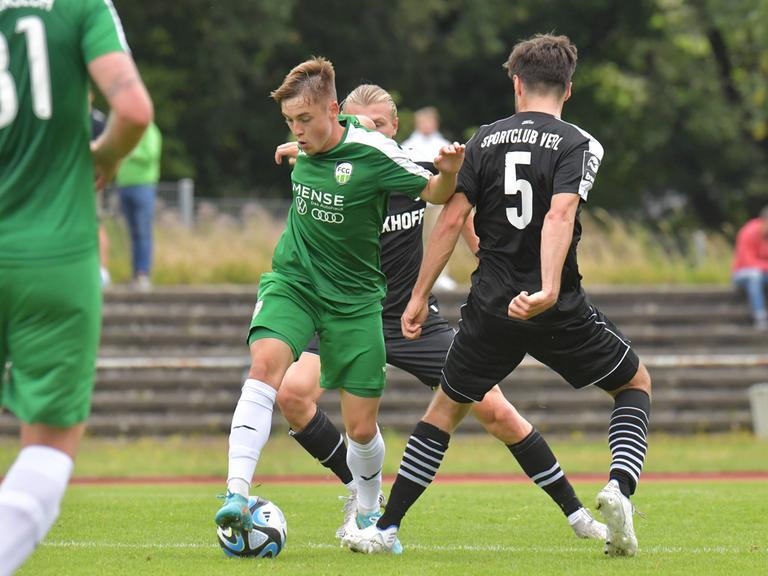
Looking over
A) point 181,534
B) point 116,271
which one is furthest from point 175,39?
point 181,534

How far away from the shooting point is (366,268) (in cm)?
702

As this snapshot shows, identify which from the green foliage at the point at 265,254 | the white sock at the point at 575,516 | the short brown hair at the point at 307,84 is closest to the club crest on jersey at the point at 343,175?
the short brown hair at the point at 307,84

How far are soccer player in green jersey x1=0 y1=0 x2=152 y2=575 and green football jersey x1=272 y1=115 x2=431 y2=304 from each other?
241 centimetres

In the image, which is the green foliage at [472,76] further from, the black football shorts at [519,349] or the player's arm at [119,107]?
the player's arm at [119,107]

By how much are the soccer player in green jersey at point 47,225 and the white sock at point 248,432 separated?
6.09 ft

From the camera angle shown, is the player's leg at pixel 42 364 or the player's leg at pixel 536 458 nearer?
the player's leg at pixel 42 364

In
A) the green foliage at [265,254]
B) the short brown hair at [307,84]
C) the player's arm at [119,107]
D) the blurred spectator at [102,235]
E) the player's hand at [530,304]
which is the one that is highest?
the player's arm at [119,107]

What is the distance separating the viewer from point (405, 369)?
793cm

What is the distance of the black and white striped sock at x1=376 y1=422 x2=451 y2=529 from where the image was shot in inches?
264

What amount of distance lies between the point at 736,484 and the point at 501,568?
561 cm

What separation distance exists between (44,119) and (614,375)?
3.34m

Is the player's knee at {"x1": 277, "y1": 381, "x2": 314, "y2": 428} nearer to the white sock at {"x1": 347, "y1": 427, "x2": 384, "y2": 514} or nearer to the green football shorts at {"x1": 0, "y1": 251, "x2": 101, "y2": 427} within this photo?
the white sock at {"x1": 347, "y1": 427, "x2": 384, "y2": 514}

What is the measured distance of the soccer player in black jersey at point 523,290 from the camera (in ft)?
21.2

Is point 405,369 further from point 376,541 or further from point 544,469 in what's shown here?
point 376,541
